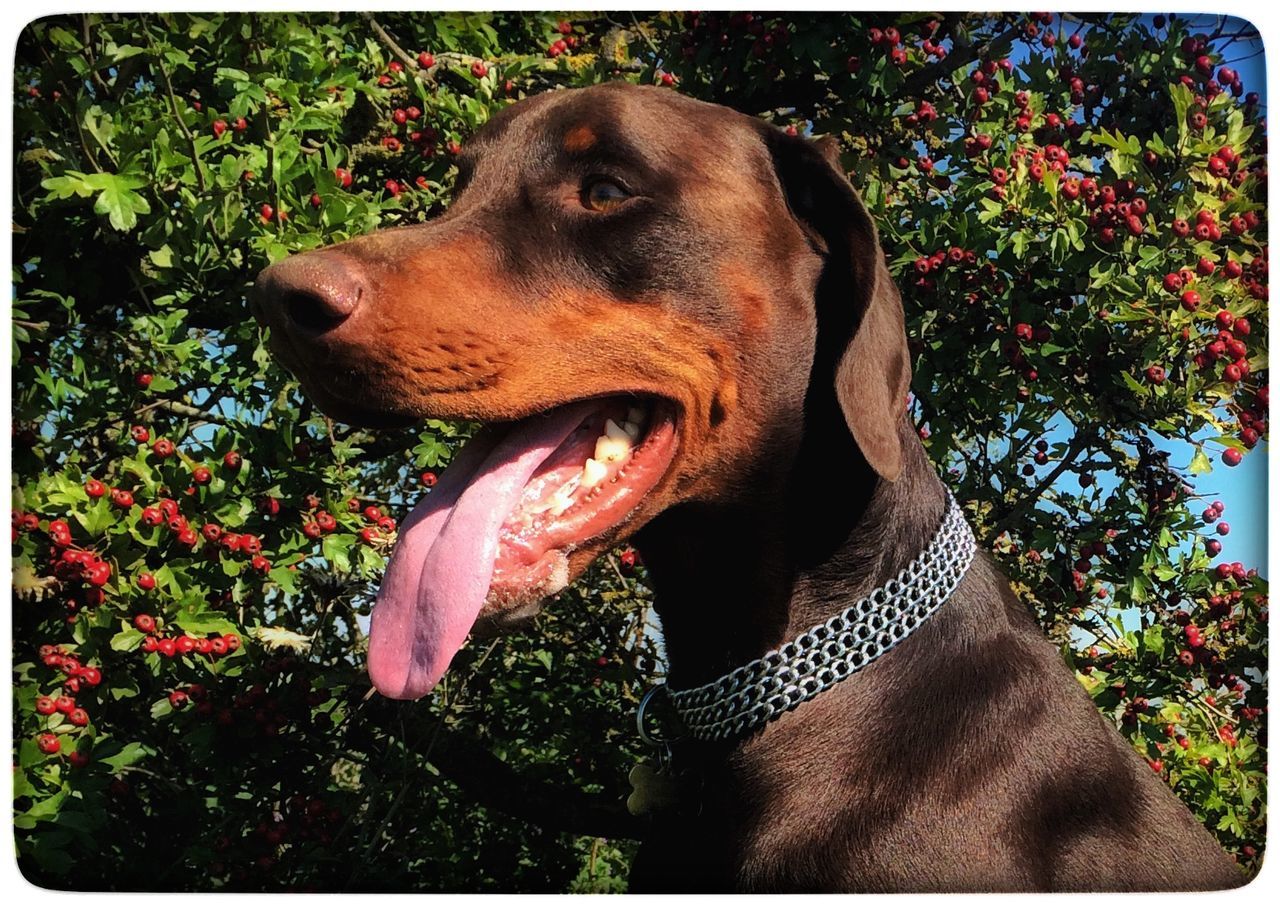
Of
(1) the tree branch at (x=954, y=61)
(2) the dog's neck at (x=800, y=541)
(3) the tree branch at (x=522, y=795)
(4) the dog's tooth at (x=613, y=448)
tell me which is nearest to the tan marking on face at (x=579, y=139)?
(4) the dog's tooth at (x=613, y=448)

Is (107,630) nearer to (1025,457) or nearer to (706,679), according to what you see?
(706,679)

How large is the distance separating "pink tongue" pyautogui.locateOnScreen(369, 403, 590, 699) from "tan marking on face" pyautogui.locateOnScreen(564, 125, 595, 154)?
17.4 inches

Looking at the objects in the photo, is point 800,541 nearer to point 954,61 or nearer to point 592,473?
point 592,473

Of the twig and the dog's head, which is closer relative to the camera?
the dog's head

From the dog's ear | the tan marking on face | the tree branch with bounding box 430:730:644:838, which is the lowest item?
the tree branch with bounding box 430:730:644:838

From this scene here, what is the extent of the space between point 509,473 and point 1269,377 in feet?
5.99

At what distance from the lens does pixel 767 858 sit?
209 centimetres

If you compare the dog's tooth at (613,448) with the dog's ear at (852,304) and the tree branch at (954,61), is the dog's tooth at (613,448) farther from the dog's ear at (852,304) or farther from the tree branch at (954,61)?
the tree branch at (954,61)

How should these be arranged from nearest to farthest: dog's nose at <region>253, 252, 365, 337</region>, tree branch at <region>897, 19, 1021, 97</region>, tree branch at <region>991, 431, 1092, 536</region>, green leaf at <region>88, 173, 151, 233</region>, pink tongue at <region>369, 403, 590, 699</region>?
dog's nose at <region>253, 252, 365, 337</region> < pink tongue at <region>369, 403, 590, 699</region> < green leaf at <region>88, 173, 151, 233</region> < tree branch at <region>897, 19, 1021, 97</region> < tree branch at <region>991, 431, 1092, 536</region>

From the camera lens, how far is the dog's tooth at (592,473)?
2064mm

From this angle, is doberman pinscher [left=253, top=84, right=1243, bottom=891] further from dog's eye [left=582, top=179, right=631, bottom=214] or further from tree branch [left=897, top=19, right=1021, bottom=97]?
tree branch [left=897, top=19, right=1021, bottom=97]

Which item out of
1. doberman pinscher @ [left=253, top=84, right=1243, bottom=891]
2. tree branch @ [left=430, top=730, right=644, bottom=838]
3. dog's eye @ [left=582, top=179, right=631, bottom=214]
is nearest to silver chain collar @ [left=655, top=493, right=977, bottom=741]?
doberman pinscher @ [left=253, top=84, right=1243, bottom=891]

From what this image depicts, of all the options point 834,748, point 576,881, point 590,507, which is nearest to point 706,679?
point 834,748

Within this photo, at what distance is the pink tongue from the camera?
1973mm
